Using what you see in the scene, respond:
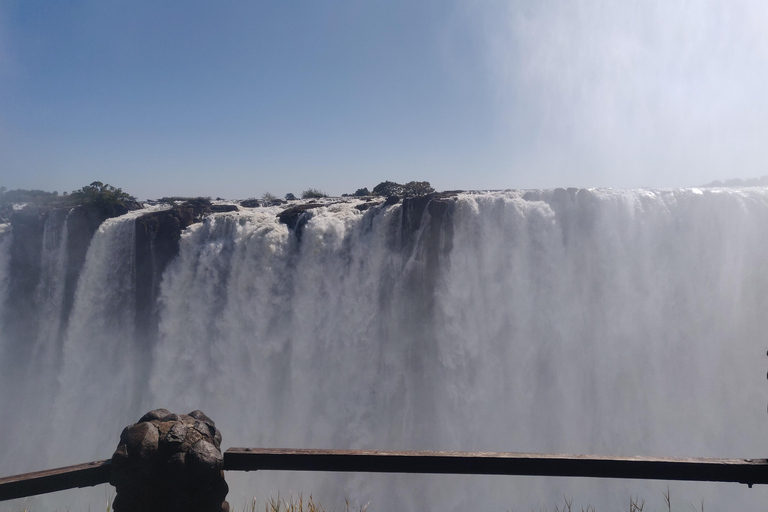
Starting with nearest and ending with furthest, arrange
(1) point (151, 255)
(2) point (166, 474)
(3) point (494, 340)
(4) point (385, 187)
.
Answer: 1. (2) point (166, 474)
2. (3) point (494, 340)
3. (1) point (151, 255)
4. (4) point (385, 187)

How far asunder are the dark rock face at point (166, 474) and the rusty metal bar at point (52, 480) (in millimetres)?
129

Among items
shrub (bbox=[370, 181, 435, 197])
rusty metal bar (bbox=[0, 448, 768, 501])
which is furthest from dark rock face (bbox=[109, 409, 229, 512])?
shrub (bbox=[370, 181, 435, 197])

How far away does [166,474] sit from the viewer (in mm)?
1654

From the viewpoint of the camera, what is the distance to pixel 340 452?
1.79 metres

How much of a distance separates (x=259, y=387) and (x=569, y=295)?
952 cm

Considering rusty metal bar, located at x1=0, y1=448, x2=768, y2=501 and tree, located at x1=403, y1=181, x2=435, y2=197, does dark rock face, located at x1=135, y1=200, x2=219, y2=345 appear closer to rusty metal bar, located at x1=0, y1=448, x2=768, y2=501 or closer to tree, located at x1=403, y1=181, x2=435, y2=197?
tree, located at x1=403, y1=181, x2=435, y2=197

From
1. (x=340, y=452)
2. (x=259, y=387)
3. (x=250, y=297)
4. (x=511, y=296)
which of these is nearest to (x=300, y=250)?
(x=250, y=297)

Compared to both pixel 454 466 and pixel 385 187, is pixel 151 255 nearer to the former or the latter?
pixel 385 187

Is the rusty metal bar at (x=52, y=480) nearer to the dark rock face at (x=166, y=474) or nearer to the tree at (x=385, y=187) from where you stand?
the dark rock face at (x=166, y=474)

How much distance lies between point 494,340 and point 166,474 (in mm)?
11141

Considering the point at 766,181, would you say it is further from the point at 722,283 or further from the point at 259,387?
the point at 259,387

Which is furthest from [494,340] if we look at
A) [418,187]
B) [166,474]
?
[166,474]

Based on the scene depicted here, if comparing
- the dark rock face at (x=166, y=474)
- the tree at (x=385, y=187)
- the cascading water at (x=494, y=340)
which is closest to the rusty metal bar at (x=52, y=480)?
the dark rock face at (x=166, y=474)

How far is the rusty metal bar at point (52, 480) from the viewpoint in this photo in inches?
65.9
